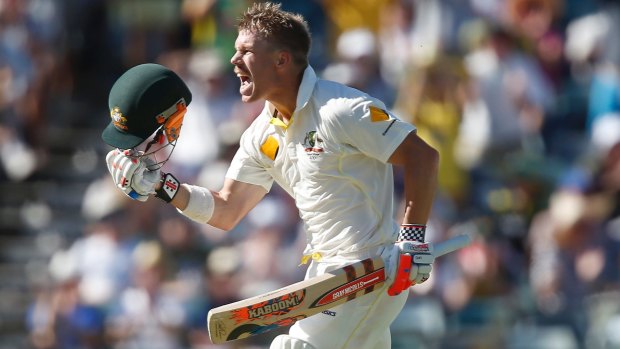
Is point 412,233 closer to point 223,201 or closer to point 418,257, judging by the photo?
point 418,257

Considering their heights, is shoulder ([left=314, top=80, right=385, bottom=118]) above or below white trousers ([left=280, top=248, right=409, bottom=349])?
above

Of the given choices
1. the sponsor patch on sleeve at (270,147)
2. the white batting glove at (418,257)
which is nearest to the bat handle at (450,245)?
the white batting glove at (418,257)

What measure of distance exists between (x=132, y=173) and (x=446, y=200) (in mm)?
3745

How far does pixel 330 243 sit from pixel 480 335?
2.93m

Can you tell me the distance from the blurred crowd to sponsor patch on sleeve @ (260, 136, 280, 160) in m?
2.88

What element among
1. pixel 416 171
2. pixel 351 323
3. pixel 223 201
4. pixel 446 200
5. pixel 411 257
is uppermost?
pixel 416 171

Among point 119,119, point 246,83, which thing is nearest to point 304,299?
point 246,83

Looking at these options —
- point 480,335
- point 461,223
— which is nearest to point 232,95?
point 461,223

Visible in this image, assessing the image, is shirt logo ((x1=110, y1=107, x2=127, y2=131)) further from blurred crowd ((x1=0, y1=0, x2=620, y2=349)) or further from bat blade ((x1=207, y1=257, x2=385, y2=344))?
blurred crowd ((x1=0, y1=0, x2=620, y2=349))

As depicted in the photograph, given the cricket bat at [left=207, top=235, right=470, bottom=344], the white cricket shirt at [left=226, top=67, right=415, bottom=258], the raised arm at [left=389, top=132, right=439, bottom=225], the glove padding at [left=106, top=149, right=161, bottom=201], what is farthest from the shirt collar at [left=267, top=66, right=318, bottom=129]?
the cricket bat at [left=207, top=235, right=470, bottom=344]

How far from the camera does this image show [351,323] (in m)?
5.03

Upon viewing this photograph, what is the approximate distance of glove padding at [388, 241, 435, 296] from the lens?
4.86m

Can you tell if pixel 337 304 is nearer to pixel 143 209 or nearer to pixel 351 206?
pixel 351 206

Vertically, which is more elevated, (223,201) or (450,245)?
(450,245)
